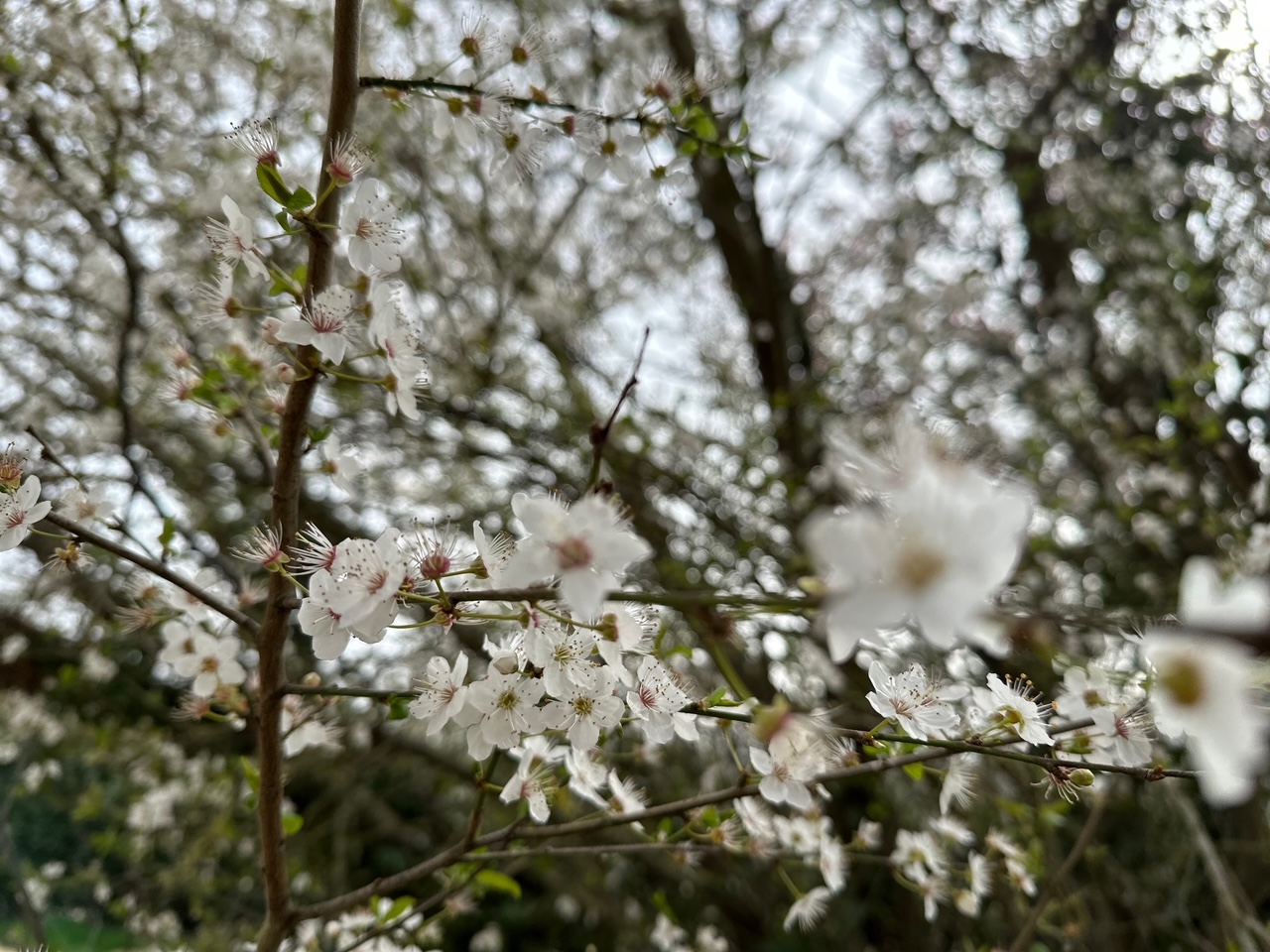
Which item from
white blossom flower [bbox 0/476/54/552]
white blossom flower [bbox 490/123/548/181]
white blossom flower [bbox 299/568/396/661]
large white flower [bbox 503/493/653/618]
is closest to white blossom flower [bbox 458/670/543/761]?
white blossom flower [bbox 299/568/396/661]

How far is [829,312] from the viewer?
4.68 m

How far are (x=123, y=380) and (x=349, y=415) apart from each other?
3.29 feet

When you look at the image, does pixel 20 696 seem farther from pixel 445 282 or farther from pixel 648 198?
pixel 648 198

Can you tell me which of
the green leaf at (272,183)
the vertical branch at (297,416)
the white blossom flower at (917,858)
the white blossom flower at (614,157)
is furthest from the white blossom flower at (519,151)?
the white blossom flower at (917,858)

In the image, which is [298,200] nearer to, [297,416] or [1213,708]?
[297,416]

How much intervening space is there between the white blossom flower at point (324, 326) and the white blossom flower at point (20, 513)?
0.29 metres

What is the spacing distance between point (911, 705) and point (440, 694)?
1.68ft

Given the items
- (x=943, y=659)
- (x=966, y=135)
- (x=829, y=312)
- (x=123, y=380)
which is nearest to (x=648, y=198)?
(x=123, y=380)

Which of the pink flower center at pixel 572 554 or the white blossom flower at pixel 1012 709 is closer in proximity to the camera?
the pink flower center at pixel 572 554

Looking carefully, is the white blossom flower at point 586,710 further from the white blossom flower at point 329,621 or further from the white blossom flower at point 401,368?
the white blossom flower at point 401,368

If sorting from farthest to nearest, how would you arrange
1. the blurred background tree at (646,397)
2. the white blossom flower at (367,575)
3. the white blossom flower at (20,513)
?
the blurred background tree at (646,397)
the white blossom flower at (20,513)
the white blossom flower at (367,575)

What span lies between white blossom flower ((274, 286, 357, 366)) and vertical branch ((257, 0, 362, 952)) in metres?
0.03

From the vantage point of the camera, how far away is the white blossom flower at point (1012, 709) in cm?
87

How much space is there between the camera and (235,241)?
0.87 meters
